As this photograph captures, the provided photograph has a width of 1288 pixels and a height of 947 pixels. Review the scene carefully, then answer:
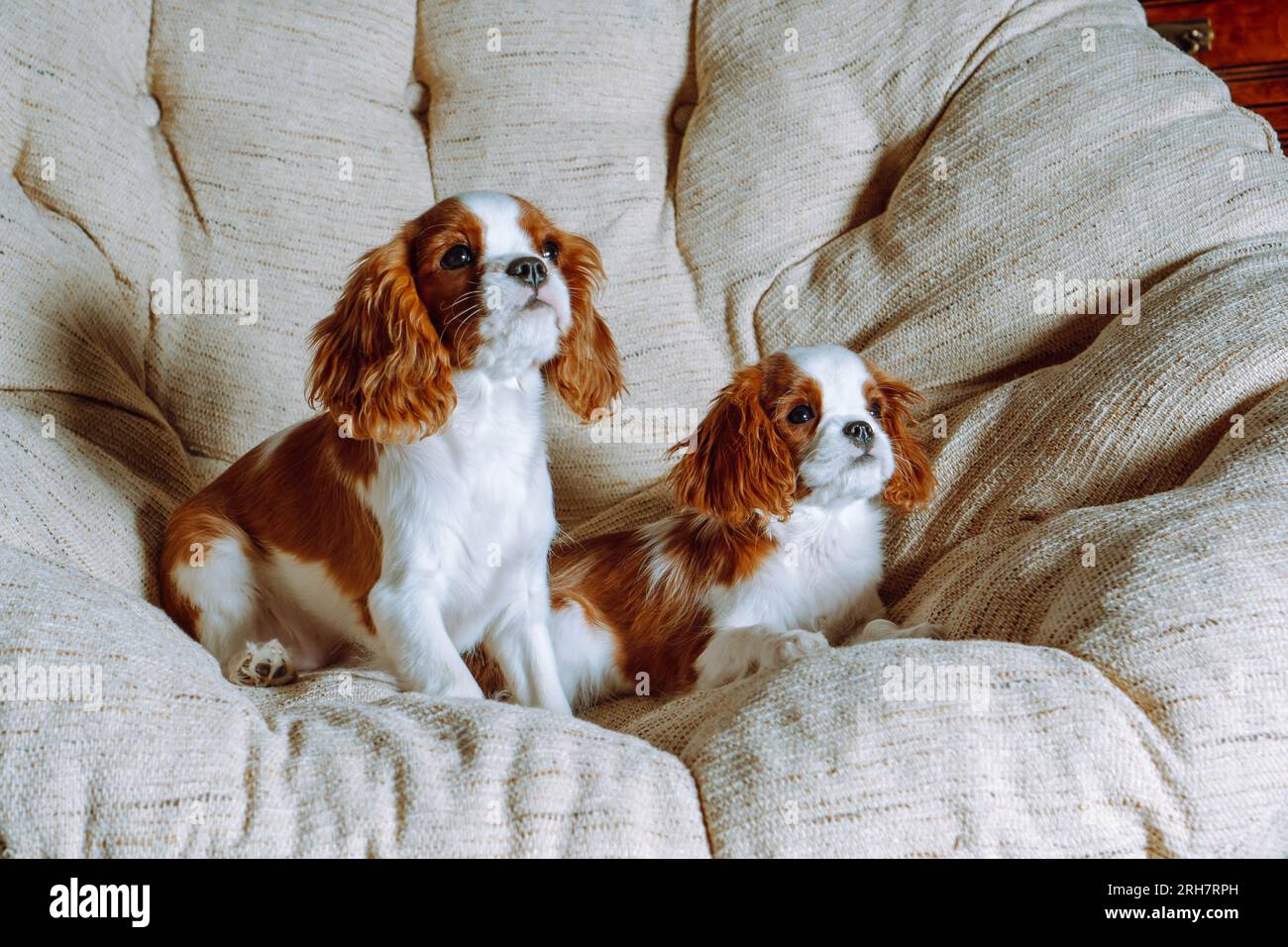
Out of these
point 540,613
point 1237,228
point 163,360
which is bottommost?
point 540,613

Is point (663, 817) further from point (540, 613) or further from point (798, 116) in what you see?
point (798, 116)

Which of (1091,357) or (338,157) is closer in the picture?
(1091,357)

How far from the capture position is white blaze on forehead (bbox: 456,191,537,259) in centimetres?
191

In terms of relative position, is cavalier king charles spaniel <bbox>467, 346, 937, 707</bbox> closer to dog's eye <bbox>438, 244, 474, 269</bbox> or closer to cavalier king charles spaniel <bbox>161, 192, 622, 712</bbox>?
cavalier king charles spaniel <bbox>161, 192, 622, 712</bbox>

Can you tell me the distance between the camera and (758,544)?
222cm

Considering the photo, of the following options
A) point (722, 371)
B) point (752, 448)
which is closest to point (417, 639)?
point (752, 448)

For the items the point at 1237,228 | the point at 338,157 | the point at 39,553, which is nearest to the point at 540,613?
the point at 39,553

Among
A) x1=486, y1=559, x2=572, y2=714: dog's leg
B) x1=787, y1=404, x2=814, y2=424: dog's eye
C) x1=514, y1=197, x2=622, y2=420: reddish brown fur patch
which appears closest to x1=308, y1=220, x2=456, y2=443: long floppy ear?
x1=514, y1=197, x2=622, y2=420: reddish brown fur patch

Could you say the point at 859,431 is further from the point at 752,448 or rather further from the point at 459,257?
the point at 459,257

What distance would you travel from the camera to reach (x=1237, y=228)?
2361 millimetres

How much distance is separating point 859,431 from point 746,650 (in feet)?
1.35

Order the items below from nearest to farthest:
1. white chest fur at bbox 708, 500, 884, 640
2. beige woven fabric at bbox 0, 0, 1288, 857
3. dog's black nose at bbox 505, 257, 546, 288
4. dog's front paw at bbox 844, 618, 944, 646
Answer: beige woven fabric at bbox 0, 0, 1288, 857, dog's black nose at bbox 505, 257, 546, 288, dog's front paw at bbox 844, 618, 944, 646, white chest fur at bbox 708, 500, 884, 640
